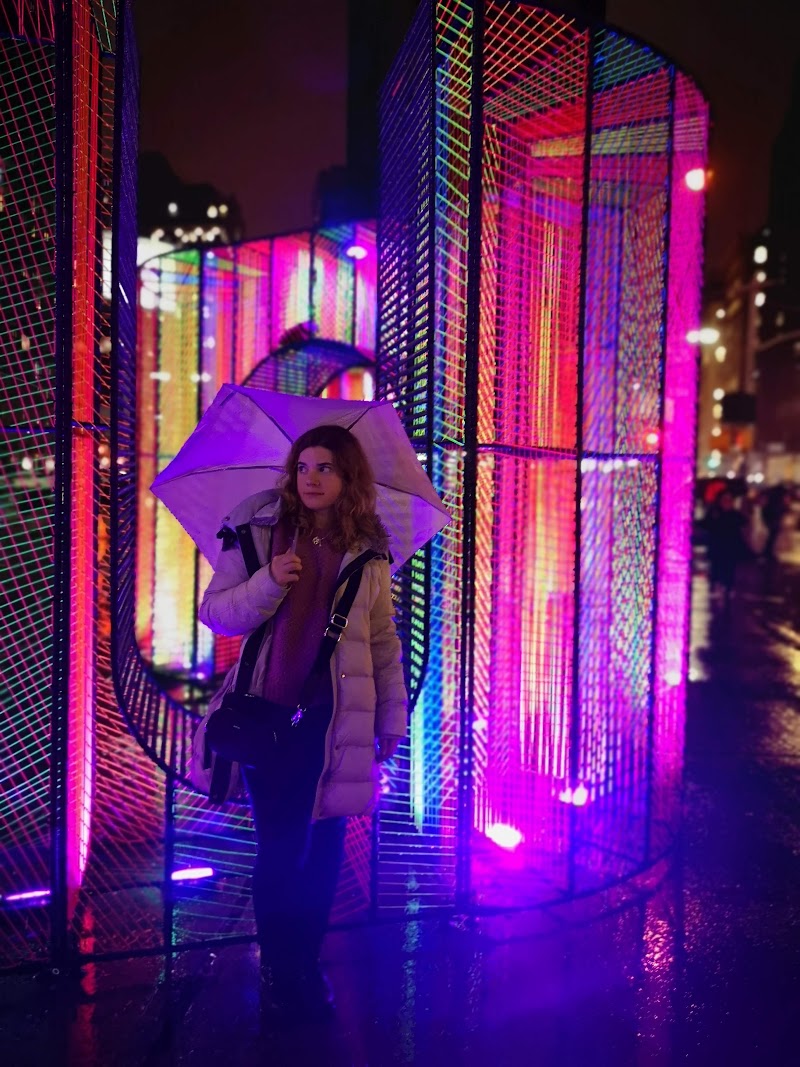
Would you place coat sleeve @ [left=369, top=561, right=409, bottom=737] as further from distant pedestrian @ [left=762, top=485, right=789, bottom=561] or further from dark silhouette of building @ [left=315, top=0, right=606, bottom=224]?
distant pedestrian @ [left=762, top=485, right=789, bottom=561]

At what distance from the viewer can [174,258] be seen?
8984 mm

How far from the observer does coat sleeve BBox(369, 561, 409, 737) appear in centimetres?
321

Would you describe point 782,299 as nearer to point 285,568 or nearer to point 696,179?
point 696,179

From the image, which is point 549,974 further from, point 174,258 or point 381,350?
point 174,258

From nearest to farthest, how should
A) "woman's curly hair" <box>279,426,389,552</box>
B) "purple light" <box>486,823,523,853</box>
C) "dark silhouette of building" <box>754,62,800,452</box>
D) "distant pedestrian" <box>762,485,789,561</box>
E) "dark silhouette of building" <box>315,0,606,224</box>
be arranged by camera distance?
"woman's curly hair" <box>279,426,389,552</box>
"purple light" <box>486,823,523,853</box>
"dark silhouette of building" <box>315,0,606,224</box>
"distant pedestrian" <box>762,485,789,561</box>
"dark silhouette of building" <box>754,62,800,452</box>

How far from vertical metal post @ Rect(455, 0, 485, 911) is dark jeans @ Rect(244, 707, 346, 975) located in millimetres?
923

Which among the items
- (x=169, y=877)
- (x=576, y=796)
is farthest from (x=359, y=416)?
(x=576, y=796)

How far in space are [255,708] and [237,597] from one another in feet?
1.23

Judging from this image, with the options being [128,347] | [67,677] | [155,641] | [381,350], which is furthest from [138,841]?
[155,641]

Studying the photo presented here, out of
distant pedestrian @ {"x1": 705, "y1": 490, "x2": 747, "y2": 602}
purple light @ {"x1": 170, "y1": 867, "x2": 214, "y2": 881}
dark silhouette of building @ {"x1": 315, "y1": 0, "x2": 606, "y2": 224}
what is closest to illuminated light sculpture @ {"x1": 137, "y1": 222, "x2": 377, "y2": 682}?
dark silhouette of building @ {"x1": 315, "y1": 0, "x2": 606, "y2": 224}

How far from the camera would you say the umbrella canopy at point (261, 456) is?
11.1 ft

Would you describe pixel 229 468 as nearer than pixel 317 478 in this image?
No

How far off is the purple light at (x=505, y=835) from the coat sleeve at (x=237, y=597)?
2.15 metres

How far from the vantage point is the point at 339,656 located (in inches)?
120
